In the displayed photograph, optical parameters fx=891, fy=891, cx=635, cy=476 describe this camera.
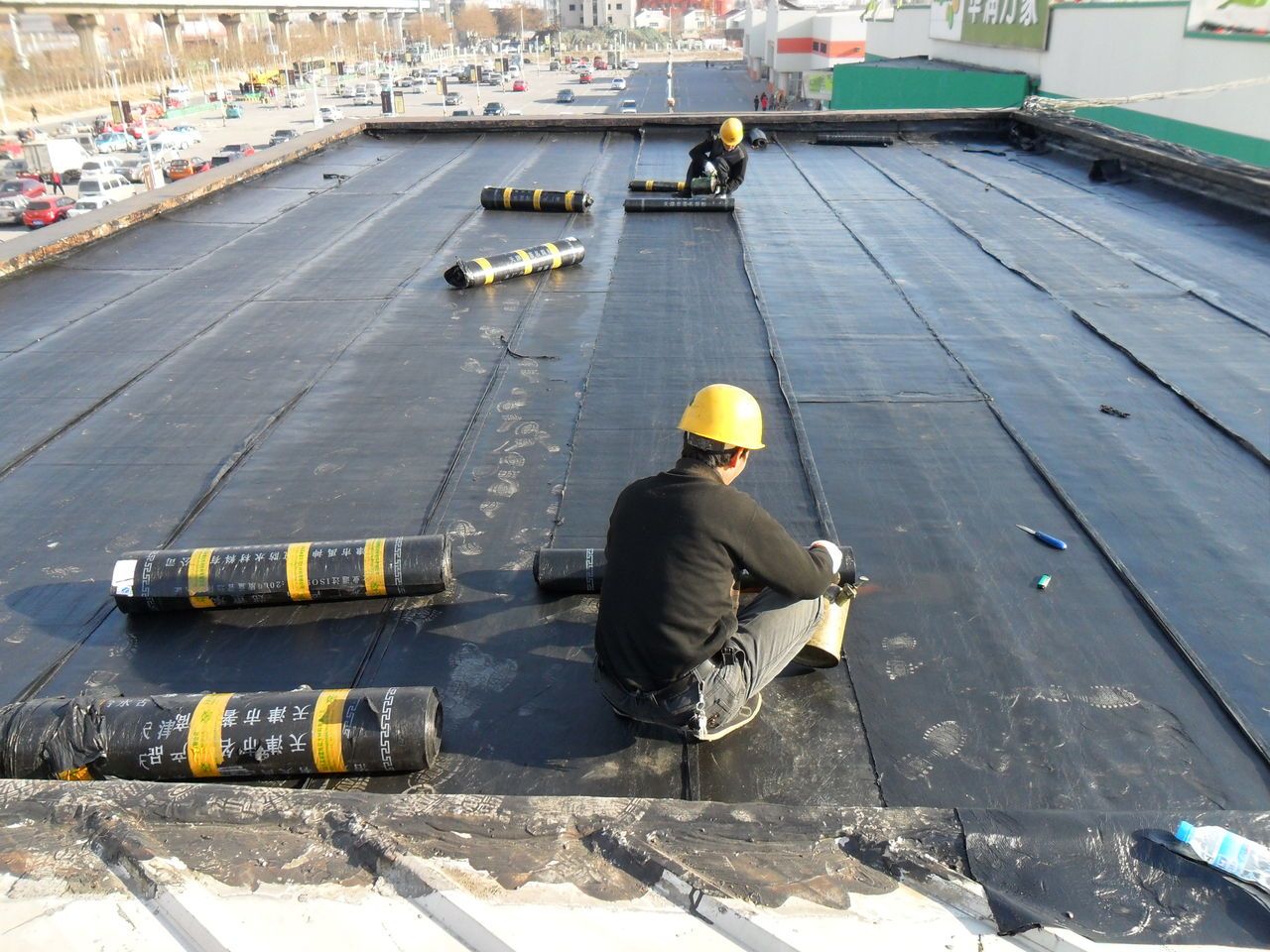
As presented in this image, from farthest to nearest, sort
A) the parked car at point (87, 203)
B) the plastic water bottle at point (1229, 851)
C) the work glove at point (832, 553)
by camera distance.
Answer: the parked car at point (87, 203) → the work glove at point (832, 553) → the plastic water bottle at point (1229, 851)

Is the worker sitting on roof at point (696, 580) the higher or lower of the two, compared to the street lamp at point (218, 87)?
lower

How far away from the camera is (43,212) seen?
98.9 ft

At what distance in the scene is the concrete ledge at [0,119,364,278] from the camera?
9.78 metres

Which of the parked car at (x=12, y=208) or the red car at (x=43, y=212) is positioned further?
the parked car at (x=12, y=208)

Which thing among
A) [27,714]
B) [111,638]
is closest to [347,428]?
[111,638]

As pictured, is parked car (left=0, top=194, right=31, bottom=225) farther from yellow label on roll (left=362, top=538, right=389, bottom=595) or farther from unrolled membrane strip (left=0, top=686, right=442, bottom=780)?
unrolled membrane strip (left=0, top=686, right=442, bottom=780)

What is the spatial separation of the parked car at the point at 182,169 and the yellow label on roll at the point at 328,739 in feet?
134

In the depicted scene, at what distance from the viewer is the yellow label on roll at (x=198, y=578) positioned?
402cm

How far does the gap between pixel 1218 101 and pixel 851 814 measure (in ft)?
64.6

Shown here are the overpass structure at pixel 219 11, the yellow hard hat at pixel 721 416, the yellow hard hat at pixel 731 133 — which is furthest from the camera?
the overpass structure at pixel 219 11

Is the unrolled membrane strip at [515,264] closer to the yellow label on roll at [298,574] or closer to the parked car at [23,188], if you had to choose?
the yellow label on roll at [298,574]

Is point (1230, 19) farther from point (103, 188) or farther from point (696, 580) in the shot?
point (103, 188)

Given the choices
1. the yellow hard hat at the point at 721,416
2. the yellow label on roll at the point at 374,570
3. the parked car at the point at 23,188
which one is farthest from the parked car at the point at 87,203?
the yellow hard hat at the point at 721,416

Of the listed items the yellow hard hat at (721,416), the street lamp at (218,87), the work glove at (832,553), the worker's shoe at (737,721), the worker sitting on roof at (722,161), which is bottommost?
the worker's shoe at (737,721)
